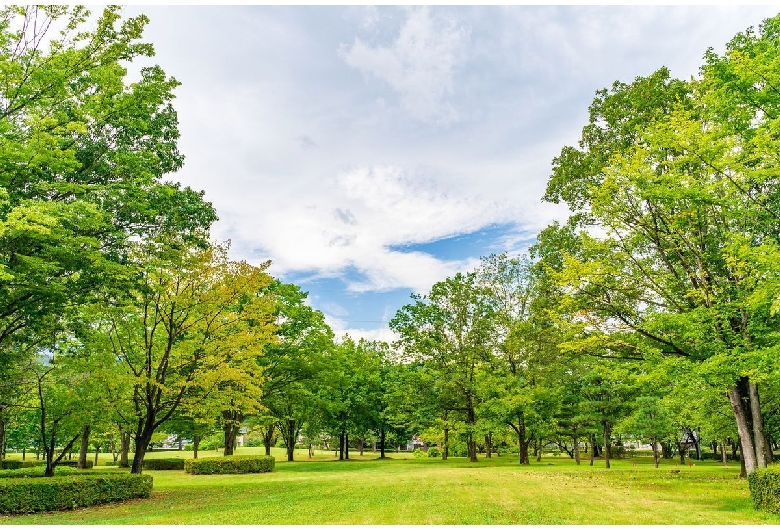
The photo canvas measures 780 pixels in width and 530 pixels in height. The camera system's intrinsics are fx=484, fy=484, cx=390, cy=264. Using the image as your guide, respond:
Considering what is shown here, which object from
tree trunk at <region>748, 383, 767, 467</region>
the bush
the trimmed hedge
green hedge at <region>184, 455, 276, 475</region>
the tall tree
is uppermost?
the tall tree

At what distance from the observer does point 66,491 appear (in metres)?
14.6

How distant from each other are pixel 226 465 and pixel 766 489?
26.2 metres

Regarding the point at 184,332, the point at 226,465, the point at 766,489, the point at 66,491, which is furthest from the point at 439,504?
the point at 226,465

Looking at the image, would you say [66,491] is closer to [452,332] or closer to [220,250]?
[220,250]

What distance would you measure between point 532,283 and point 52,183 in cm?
3303

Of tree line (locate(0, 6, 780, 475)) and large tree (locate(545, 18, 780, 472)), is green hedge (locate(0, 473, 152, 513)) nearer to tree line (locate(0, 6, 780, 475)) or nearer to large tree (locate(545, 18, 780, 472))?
tree line (locate(0, 6, 780, 475))

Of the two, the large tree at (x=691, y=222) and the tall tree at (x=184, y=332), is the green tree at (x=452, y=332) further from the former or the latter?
the tall tree at (x=184, y=332)

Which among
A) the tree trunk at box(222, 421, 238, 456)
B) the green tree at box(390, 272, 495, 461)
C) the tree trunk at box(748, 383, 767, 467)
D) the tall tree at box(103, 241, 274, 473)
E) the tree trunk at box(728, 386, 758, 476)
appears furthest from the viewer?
the green tree at box(390, 272, 495, 461)

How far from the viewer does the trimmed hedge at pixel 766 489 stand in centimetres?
1199

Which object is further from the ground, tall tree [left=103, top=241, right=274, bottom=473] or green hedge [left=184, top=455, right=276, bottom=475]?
tall tree [left=103, top=241, right=274, bottom=473]

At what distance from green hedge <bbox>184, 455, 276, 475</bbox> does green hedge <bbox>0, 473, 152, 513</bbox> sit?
12.5 metres

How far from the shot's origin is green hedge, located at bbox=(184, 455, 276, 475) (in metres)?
28.8

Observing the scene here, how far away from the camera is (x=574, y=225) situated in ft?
75.8

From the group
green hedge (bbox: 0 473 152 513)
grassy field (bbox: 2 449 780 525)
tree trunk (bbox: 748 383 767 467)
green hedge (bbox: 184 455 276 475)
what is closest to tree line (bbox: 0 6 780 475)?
tree trunk (bbox: 748 383 767 467)
